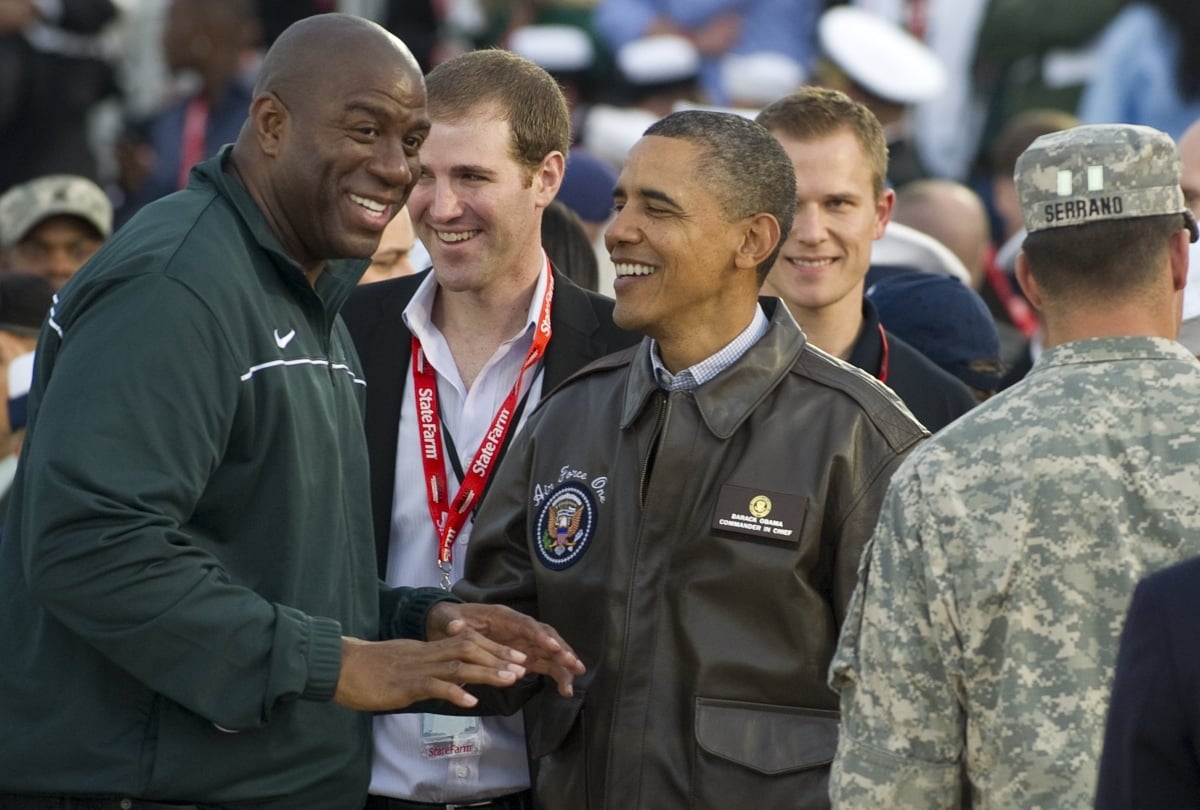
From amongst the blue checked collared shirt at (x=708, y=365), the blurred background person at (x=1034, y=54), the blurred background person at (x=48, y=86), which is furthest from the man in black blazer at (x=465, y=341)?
the blurred background person at (x=1034, y=54)

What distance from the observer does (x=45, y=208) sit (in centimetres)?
782

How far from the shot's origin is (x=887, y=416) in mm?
3812

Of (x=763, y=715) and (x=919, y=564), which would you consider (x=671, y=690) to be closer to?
(x=763, y=715)

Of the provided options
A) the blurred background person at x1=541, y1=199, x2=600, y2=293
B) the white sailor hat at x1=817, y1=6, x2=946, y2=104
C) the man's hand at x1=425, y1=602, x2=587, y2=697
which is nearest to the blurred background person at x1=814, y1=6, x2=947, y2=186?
the white sailor hat at x1=817, y1=6, x2=946, y2=104

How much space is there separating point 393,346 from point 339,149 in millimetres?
1071

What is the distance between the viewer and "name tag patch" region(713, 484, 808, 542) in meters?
3.68

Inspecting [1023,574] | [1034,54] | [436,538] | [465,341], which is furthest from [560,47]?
[1023,574]

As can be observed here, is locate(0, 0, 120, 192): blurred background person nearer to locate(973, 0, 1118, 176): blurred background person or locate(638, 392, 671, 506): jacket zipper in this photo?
locate(973, 0, 1118, 176): blurred background person

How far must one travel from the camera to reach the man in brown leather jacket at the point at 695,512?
367 centimetres

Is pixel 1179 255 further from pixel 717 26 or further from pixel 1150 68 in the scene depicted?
pixel 717 26

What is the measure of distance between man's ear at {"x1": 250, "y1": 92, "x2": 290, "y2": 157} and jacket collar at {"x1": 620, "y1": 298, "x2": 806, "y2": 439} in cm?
87

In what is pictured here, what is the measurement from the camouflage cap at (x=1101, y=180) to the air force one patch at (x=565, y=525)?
3.86ft

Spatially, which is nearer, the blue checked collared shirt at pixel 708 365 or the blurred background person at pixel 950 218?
the blue checked collared shirt at pixel 708 365

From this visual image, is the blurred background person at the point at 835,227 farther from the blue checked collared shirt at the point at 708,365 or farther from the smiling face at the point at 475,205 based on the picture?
the blue checked collared shirt at the point at 708,365
